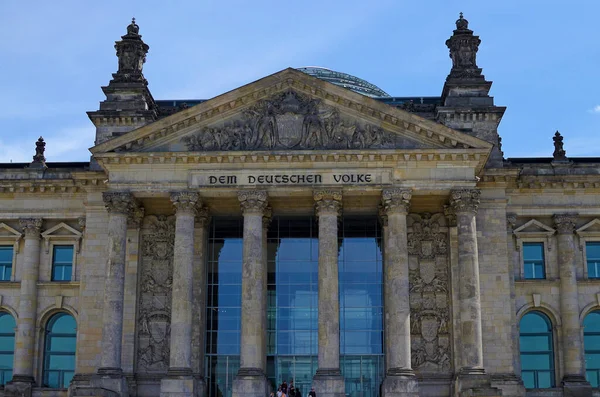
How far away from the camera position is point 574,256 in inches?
1923

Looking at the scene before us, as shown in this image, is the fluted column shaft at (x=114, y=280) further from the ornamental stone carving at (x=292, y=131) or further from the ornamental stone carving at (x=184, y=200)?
the ornamental stone carving at (x=292, y=131)

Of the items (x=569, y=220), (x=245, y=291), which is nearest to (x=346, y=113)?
(x=245, y=291)

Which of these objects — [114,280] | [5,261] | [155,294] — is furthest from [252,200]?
[5,261]

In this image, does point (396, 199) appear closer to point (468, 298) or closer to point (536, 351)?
point (468, 298)

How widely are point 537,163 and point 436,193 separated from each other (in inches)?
338

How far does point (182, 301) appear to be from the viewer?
4403cm

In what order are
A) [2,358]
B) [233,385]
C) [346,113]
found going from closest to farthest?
[233,385]
[346,113]
[2,358]

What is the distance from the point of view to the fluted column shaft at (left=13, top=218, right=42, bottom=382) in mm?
48375

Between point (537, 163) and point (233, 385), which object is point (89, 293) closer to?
point (233, 385)

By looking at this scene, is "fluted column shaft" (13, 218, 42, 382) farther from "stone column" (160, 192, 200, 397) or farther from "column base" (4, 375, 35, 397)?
"stone column" (160, 192, 200, 397)

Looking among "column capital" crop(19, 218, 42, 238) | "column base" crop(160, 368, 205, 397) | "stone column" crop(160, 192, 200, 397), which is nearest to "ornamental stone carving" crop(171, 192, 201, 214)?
"stone column" crop(160, 192, 200, 397)

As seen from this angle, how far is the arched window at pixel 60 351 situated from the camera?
161 ft

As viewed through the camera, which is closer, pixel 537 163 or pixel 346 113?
pixel 346 113

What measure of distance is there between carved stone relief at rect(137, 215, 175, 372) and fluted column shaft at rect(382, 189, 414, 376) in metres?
10.8
